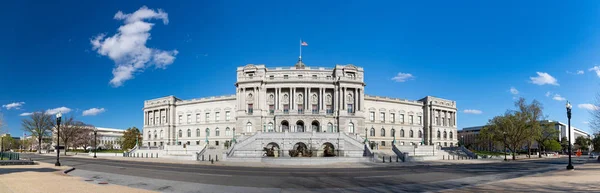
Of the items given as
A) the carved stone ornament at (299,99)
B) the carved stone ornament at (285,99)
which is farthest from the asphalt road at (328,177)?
the carved stone ornament at (299,99)

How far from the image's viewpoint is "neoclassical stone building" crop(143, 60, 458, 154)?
79.2 metres

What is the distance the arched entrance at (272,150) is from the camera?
55562 millimetres

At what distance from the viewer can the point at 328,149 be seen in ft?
186

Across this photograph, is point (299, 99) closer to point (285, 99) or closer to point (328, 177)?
point (285, 99)

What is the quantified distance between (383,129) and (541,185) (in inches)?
3038

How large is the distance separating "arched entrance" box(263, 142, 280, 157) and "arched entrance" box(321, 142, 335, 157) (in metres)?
7.63

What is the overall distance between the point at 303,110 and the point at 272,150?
1050 inches

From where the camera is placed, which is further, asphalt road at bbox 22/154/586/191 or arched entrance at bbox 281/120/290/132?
arched entrance at bbox 281/120/290/132

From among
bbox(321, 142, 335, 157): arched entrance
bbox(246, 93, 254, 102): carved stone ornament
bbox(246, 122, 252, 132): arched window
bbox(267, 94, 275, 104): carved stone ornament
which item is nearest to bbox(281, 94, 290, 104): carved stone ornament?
bbox(267, 94, 275, 104): carved stone ornament

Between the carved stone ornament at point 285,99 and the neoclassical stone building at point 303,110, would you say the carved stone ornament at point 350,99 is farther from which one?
the carved stone ornament at point 285,99

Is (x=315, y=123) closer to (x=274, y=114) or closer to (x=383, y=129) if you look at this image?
(x=274, y=114)

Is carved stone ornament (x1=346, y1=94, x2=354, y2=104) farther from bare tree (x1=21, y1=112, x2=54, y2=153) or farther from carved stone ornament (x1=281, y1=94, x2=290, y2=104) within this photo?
bare tree (x1=21, y1=112, x2=54, y2=153)

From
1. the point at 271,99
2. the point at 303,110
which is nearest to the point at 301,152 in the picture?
the point at 303,110

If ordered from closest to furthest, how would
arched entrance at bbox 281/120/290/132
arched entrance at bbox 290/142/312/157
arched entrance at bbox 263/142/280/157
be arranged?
arched entrance at bbox 290/142/312/157, arched entrance at bbox 263/142/280/157, arched entrance at bbox 281/120/290/132
